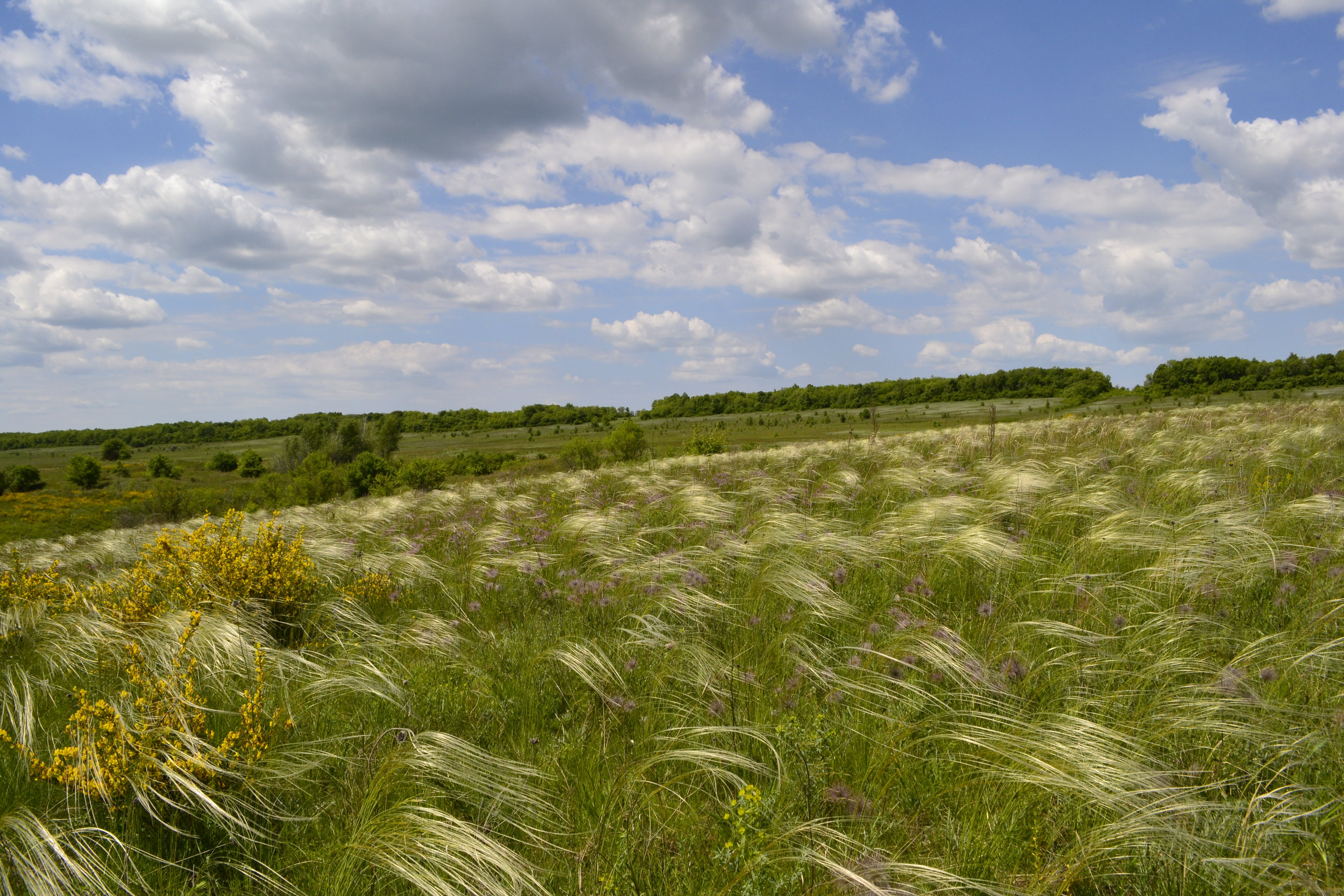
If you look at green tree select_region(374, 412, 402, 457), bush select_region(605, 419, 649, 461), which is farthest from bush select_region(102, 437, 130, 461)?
bush select_region(605, 419, 649, 461)

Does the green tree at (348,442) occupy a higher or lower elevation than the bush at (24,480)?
higher

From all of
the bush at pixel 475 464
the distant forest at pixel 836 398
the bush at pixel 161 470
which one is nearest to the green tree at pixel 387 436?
the distant forest at pixel 836 398

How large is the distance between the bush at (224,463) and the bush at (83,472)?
821 inches

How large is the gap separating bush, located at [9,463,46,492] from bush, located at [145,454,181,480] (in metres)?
14.0

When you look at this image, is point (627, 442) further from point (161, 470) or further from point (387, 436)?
point (161, 470)

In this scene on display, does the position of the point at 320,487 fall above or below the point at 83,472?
above

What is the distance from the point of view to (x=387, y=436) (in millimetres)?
79312

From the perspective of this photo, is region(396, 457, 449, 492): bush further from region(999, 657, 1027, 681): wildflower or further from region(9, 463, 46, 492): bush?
region(9, 463, 46, 492): bush

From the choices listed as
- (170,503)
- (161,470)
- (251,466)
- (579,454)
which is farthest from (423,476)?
(161,470)

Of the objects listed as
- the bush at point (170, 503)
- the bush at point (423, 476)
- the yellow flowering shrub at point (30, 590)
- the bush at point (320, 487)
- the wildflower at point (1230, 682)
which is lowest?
the bush at point (170, 503)

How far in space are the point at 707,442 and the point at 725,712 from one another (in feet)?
71.6

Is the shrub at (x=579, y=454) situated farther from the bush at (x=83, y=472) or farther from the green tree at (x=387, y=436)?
the bush at (x=83, y=472)

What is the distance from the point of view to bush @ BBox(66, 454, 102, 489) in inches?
3317

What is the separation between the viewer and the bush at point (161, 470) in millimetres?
97812
